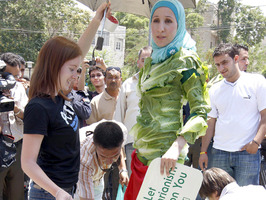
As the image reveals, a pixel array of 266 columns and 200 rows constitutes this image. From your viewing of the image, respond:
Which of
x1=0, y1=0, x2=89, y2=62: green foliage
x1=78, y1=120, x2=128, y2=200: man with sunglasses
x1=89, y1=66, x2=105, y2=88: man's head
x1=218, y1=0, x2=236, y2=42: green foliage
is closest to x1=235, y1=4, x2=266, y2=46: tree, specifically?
x1=218, y1=0, x2=236, y2=42: green foliage

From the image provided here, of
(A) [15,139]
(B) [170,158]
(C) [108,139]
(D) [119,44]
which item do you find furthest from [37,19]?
(B) [170,158]

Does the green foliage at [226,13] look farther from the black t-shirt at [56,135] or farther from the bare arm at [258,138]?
the black t-shirt at [56,135]

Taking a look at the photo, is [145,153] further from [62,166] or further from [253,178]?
[253,178]

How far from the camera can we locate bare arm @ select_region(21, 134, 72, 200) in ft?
5.98

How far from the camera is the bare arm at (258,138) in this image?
3.53m

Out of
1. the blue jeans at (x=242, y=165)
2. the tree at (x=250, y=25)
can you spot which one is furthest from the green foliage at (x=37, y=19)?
the blue jeans at (x=242, y=165)

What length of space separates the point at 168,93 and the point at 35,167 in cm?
92

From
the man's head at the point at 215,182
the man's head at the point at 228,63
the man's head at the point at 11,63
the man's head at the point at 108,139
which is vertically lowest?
the man's head at the point at 215,182

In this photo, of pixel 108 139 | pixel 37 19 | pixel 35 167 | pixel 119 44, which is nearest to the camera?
pixel 35 167

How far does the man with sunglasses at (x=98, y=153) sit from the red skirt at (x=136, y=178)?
0.42m

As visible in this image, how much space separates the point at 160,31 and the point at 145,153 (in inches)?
31.8

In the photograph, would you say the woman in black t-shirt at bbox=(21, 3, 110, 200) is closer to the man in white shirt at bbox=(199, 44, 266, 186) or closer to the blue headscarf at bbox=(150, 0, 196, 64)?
the blue headscarf at bbox=(150, 0, 196, 64)

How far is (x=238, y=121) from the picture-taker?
366cm

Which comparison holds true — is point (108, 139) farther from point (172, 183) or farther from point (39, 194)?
point (172, 183)
